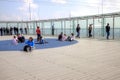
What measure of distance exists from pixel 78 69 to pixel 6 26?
31.0m

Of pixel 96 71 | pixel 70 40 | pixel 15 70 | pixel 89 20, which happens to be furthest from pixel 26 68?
pixel 89 20

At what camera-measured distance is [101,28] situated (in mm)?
23375

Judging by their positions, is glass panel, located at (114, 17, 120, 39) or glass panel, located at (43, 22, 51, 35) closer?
glass panel, located at (114, 17, 120, 39)

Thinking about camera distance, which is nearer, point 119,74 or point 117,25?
point 119,74

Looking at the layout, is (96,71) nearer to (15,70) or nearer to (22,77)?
(22,77)

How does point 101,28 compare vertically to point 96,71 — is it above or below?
above

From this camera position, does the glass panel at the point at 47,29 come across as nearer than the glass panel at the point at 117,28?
No

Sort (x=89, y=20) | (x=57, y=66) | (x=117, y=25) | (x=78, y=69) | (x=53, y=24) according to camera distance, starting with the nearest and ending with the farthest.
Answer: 1. (x=78, y=69)
2. (x=57, y=66)
3. (x=117, y=25)
4. (x=89, y=20)
5. (x=53, y=24)

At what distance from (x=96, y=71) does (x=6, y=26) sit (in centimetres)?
3157

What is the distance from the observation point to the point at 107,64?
23.6 feet

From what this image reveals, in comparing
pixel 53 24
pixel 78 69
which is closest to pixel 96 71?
pixel 78 69

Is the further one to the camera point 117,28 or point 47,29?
point 47,29

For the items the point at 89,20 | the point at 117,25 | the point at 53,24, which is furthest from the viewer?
the point at 53,24

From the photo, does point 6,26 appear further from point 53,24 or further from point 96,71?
point 96,71
